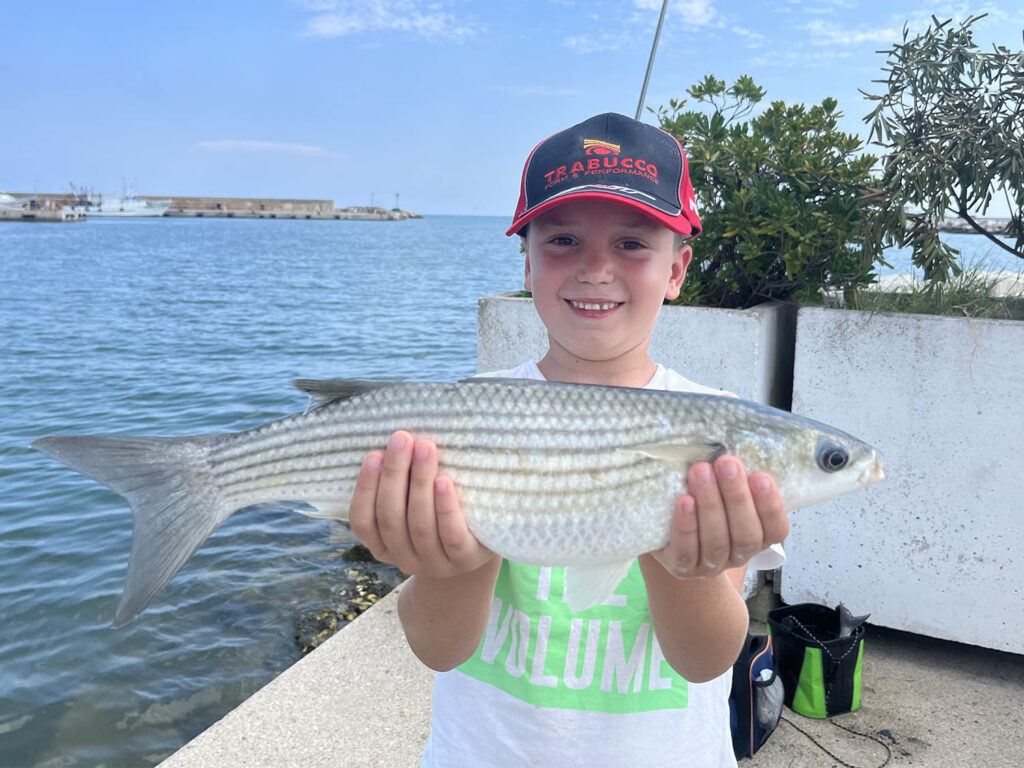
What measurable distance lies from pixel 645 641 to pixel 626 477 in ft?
1.98

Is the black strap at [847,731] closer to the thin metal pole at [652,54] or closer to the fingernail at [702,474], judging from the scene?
the fingernail at [702,474]

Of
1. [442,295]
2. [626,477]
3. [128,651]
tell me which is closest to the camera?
[626,477]

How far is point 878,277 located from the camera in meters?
4.86

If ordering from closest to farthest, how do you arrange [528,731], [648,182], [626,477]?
1. [626,477]
2. [528,731]
3. [648,182]

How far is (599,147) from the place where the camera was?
7.97 feet

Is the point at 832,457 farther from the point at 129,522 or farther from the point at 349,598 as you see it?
the point at 129,522

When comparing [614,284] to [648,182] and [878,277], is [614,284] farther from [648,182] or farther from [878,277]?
[878,277]

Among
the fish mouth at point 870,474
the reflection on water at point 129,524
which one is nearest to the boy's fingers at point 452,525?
the fish mouth at point 870,474

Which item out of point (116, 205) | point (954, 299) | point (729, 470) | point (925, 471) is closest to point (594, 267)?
point (729, 470)

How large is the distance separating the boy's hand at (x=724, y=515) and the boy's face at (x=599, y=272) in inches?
26.4

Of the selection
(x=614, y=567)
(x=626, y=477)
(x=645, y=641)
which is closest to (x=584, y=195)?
(x=626, y=477)

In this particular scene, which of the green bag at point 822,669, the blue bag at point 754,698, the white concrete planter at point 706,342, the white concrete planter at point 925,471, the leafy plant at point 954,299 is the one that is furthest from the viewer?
the white concrete planter at point 706,342

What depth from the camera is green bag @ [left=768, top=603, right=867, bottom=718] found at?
152 inches

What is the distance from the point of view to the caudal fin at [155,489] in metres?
2.06
